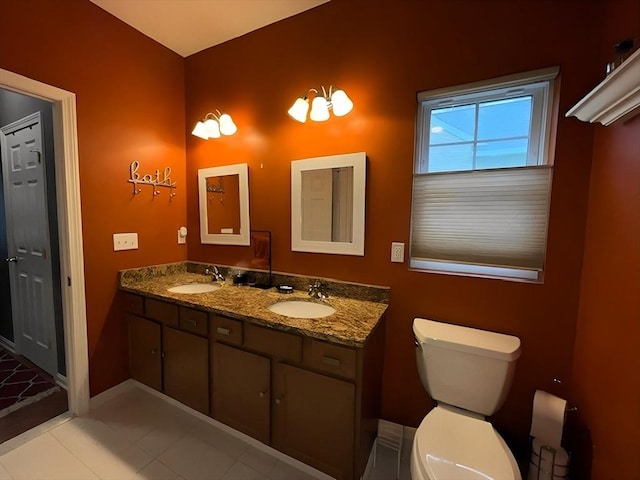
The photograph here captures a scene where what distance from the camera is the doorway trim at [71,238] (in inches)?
63.5

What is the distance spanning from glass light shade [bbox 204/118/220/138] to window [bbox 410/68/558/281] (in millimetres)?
1458

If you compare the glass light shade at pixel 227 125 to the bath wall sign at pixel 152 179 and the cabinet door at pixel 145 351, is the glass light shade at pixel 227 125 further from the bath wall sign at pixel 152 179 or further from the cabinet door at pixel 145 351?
the cabinet door at pixel 145 351

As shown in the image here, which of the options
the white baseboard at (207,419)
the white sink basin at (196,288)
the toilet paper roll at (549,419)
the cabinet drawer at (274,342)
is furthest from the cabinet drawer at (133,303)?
the toilet paper roll at (549,419)

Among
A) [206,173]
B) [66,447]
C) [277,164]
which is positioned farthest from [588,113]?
[66,447]

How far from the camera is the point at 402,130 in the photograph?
4.98 feet

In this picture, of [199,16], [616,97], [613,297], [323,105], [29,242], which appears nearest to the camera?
[616,97]

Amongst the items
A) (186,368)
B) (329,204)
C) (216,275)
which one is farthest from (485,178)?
(186,368)

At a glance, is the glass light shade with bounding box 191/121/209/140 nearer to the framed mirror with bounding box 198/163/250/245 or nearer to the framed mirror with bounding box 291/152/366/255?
the framed mirror with bounding box 198/163/250/245

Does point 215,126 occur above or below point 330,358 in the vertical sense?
above

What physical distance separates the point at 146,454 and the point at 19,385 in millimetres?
1435

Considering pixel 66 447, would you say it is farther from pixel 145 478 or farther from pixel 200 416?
pixel 200 416

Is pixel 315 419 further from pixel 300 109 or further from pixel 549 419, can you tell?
pixel 300 109

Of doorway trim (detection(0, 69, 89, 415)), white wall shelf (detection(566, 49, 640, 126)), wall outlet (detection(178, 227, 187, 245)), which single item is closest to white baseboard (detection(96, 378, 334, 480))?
doorway trim (detection(0, 69, 89, 415))

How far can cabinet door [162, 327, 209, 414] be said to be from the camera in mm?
1622
